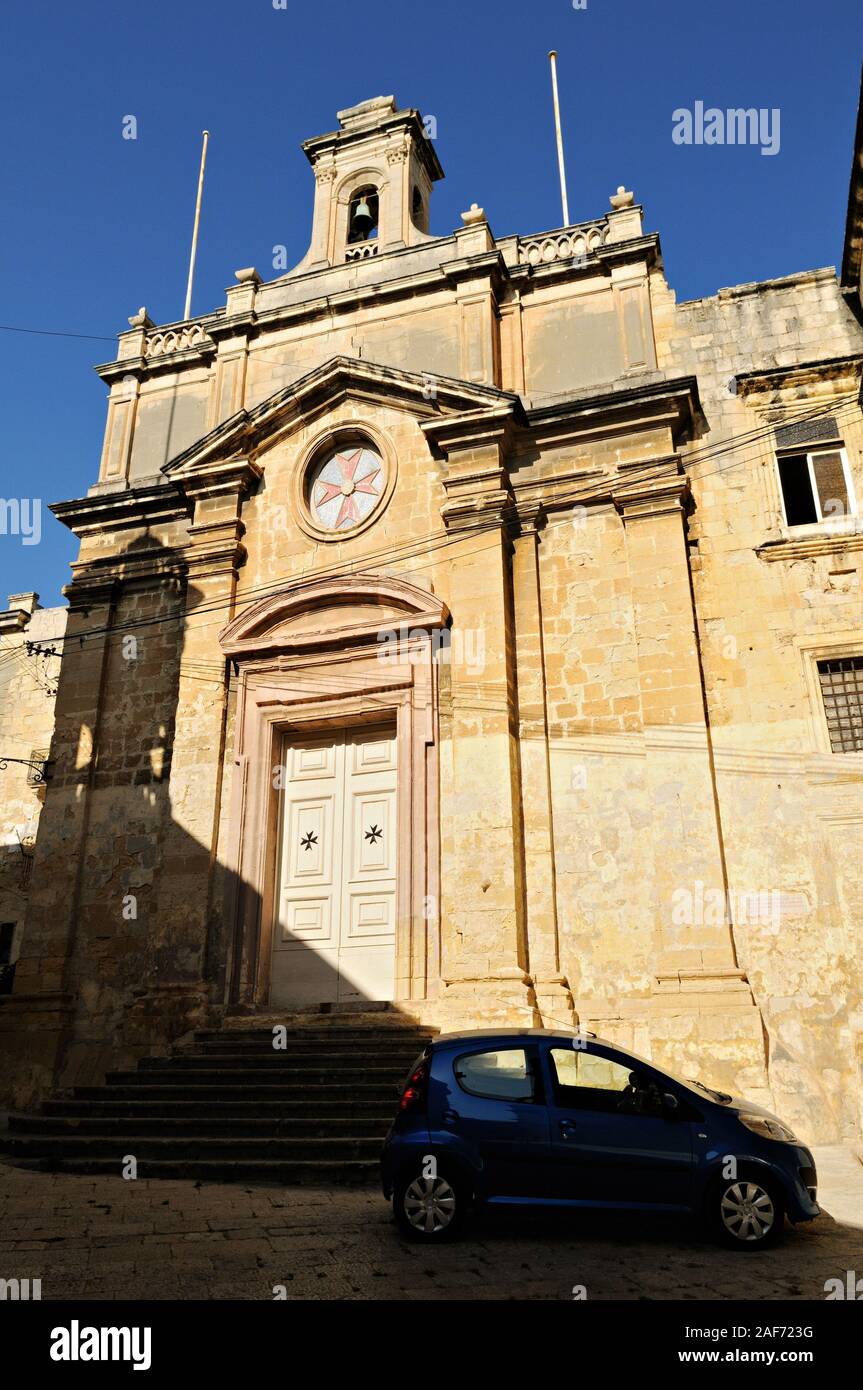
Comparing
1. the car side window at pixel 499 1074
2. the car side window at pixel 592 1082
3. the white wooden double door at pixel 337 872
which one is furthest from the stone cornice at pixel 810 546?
the car side window at pixel 499 1074

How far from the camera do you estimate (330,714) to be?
13.8m

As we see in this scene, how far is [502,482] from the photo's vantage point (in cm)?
1384

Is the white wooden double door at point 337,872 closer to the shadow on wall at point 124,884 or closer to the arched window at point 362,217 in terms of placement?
the shadow on wall at point 124,884

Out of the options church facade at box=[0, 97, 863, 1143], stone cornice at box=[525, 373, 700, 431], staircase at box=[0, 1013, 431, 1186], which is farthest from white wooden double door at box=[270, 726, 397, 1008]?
stone cornice at box=[525, 373, 700, 431]

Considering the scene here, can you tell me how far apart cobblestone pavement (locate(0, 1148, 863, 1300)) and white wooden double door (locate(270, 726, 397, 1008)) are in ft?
15.3

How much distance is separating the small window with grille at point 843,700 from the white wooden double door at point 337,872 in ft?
17.8

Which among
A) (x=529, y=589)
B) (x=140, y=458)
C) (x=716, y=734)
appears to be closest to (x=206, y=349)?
(x=140, y=458)

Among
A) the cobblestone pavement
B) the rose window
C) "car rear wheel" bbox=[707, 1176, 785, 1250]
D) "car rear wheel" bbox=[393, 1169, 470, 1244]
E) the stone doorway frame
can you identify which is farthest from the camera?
the rose window

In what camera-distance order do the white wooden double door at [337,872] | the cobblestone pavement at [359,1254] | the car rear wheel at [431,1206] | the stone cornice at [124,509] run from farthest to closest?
1. the stone cornice at [124,509]
2. the white wooden double door at [337,872]
3. the car rear wheel at [431,1206]
4. the cobblestone pavement at [359,1254]

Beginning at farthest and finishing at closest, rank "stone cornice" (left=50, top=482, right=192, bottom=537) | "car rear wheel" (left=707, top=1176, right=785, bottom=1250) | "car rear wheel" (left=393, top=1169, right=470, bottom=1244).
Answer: "stone cornice" (left=50, top=482, right=192, bottom=537), "car rear wheel" (left=393, top=1169, right=470, bottom=1244), "car rear wheel" (left=707, top=1176, right=785, bottom=1250)

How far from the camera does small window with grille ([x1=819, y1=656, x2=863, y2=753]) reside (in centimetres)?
1190

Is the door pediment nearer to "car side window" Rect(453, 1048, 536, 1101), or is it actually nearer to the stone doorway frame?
the stone doorway frame

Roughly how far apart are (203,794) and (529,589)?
5185 millimetres

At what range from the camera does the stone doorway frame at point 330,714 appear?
12.5 metres
